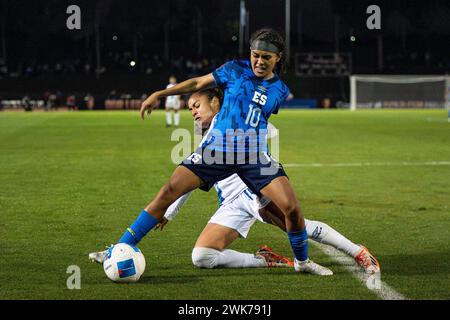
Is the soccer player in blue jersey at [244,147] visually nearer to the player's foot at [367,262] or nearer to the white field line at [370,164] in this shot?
the player's foot at [367,262]

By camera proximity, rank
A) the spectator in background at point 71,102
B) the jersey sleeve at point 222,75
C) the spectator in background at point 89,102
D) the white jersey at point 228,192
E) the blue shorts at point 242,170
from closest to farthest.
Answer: the blue shorts at point 242,170
the jersey sleeve at point 222,75
the white jersey at point 228,192
the spectator in background at point 71,102
the spectator in background at point 89,102

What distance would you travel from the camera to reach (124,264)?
638 cm

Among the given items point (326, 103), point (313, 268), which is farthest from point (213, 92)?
point (326, 103)

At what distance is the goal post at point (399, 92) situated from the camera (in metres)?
65.0

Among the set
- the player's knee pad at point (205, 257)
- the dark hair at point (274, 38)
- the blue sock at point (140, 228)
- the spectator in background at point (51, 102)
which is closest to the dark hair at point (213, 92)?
the dark hair at point (274, 38)

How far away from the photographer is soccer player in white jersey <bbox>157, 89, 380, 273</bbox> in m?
6.91

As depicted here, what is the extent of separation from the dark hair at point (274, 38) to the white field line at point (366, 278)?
5.96ft

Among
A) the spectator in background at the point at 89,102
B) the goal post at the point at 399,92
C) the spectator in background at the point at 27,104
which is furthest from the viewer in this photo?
the goal post at the point at 399,92

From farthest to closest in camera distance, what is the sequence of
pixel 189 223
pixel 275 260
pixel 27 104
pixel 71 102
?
pixel 71 102 < pixel 27 104 < pixel 189 223 < pixel 275 260

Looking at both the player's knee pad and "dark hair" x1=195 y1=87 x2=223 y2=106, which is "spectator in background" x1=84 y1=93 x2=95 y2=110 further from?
the player's knee pad

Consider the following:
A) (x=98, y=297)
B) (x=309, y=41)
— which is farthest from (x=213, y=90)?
(x=309, y=41)

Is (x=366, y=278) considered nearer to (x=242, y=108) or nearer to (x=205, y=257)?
(x=205, y=257)

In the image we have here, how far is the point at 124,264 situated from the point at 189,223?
3.24 m
